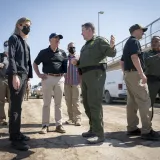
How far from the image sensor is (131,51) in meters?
Result: 4.88

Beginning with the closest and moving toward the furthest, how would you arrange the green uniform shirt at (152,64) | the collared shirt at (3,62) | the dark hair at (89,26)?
the dark hair at (89,26)
the green uniform shirt at (152,64)
the collared shirt at (3,62)

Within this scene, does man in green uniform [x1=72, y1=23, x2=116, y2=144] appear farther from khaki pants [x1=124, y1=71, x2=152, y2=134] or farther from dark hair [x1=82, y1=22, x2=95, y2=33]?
khaki pants [x1=124, y1=71, x2=152, y2=134]

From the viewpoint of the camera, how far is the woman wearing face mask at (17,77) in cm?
413

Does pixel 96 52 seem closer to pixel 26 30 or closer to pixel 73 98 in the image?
pixel 26 30

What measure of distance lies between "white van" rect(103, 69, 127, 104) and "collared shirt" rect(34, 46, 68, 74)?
9191mm

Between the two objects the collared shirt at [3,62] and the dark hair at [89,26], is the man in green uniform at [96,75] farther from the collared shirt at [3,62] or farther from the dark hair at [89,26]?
the collared shirt at [3,62]

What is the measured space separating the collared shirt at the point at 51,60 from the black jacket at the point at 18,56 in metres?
0.98

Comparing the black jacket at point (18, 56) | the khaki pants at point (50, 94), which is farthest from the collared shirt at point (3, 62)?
the black jacket at point (18, 56)

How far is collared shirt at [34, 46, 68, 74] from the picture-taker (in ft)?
18.4

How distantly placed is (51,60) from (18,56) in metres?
1.34

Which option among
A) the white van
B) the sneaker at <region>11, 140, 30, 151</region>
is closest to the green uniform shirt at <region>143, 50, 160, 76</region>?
the sneaker at <region>11, 140, 30, 151</region>

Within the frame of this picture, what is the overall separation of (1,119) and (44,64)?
1924mm

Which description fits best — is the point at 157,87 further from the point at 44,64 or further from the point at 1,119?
the point at 1,119

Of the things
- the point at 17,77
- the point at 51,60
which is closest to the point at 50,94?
the point at 51,60
